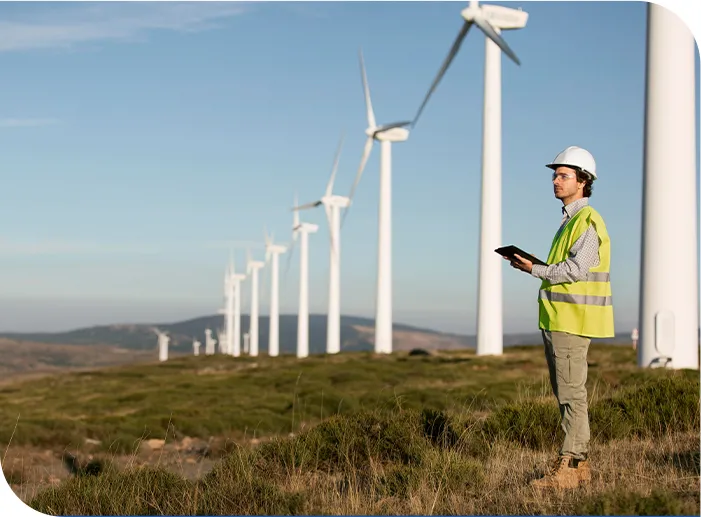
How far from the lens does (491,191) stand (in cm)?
5194

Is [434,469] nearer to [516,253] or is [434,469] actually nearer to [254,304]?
[516,253]

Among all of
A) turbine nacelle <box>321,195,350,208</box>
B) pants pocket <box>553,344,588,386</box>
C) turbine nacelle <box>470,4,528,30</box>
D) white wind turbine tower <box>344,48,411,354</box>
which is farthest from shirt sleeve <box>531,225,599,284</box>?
turbine nacelle <box>321,195,350,208</box>

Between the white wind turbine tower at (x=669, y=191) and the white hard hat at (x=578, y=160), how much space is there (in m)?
16.9

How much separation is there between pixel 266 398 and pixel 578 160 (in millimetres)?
32281

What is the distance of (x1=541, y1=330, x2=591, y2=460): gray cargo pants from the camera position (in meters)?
9.84

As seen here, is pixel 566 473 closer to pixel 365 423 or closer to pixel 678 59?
pixel 365 423

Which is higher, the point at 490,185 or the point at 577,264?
the point at 490,185

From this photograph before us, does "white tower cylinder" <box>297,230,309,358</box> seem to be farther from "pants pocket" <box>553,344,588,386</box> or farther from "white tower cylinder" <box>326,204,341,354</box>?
"pants pocket" <box>553,344,588,386</box>

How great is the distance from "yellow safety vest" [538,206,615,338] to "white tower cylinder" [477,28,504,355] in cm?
4119

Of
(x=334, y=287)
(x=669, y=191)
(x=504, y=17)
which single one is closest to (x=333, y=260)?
(x=334, y=287)

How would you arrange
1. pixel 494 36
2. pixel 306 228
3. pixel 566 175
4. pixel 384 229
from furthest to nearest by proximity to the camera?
1. pixel 306 228
2. pixel 384 229
3. pixel 494 36
4. pixel 566 175

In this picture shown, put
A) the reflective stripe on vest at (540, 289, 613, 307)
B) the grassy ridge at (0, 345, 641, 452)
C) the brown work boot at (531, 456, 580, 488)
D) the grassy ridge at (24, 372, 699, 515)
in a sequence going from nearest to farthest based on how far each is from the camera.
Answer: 1. the grassy ridge at (24, 372, 699, 515)
2. the brown work boot at (531, 456, 580, 488)
3. the reflective stripe on vest at (540, 289, 613, 307)
4. the grassy ridge at (0, 345, 641, 452)

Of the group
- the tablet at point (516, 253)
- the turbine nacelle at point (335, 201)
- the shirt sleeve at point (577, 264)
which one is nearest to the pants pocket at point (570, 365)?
the shirt sleeve at point (577, 264)

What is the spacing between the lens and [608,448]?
40.5 feet
